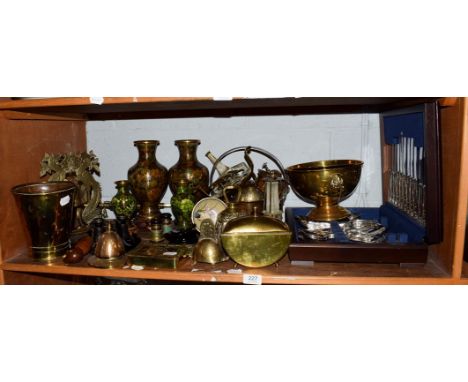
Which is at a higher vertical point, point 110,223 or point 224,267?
point 110,223

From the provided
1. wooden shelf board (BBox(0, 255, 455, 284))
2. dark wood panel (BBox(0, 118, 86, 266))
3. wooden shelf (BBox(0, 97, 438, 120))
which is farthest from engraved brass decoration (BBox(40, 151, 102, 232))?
wooden shelf board (BBox(0, 255, 455, 284))

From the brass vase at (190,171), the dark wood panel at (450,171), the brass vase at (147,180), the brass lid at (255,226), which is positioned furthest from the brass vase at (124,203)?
the dark wood panel at (450,171)

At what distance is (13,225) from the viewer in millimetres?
1162

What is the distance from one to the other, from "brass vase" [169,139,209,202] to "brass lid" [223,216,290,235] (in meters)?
0.36

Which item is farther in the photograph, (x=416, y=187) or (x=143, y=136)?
(x=143, y=136)

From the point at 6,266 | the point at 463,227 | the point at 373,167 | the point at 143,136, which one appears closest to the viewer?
the point at 463,227

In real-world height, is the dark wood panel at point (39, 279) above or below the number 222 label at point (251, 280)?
below

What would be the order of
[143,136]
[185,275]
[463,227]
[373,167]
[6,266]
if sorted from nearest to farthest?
[463,227] → [185,275] → [6,266] → [373,167] → [143,136]

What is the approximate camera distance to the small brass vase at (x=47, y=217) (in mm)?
1060

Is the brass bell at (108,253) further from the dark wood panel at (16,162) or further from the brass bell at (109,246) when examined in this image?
the dark wood panel at (16,162)

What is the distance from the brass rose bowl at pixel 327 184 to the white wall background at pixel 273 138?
0.32 m

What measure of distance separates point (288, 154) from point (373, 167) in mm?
317

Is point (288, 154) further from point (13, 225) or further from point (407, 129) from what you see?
point (13, 225)

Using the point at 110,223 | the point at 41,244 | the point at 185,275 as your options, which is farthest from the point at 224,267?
the point at 41,244
